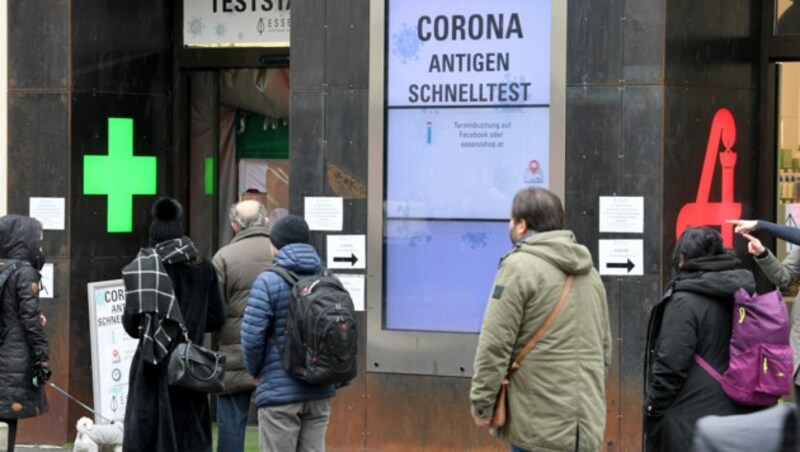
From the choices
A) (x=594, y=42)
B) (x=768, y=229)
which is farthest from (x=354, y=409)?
(x=768, y=229)

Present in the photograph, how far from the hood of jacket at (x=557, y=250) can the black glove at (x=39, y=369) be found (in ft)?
12.3

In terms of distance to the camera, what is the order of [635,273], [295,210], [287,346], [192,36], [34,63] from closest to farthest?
[287,346] < [635,273] < [295,210] < [34,63] < [192,36]

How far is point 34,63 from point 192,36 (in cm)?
145

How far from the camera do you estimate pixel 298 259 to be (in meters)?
7.85

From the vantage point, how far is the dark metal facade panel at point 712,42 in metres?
9.87

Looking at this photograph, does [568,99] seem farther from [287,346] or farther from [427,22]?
[287,346]

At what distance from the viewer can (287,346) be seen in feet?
25.3

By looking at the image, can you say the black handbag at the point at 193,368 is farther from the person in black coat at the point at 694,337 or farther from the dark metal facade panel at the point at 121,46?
the dark metal facade panel at the point at 121,46

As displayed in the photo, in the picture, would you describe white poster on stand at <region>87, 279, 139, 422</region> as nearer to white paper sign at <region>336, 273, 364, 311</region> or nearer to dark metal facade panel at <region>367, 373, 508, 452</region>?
white paper sign at <region>336, 273, 364, 311</region>

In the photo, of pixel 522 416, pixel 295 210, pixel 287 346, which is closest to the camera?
pixel 522 416

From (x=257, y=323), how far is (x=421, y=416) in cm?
286

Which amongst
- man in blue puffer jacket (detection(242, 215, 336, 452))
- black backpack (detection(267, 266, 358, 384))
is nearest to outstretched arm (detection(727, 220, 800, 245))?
black backpack (detection(267, 266, 358, 384))

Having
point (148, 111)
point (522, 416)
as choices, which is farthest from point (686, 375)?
point (148, 111)

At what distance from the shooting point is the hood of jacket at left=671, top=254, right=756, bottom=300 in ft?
23.6
